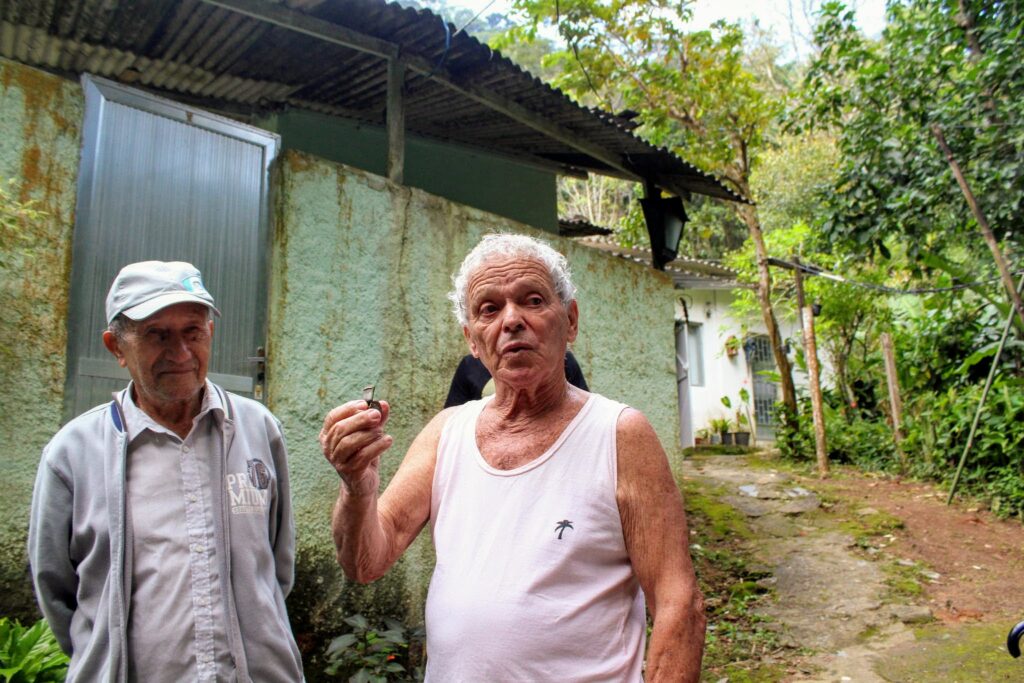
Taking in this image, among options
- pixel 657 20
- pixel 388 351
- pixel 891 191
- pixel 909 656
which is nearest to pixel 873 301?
pixel 891 191

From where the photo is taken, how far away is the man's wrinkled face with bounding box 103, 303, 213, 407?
2.15m

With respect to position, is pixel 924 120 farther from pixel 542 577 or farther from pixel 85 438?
pixel 85 438

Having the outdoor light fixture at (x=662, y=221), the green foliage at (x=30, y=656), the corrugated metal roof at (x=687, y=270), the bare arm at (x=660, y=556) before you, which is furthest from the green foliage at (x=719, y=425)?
the bare arm at (x=660, y=556)

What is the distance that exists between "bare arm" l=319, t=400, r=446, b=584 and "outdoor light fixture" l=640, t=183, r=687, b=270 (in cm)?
609

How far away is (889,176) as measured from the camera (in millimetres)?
8094

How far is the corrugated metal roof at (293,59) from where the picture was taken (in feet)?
14.6

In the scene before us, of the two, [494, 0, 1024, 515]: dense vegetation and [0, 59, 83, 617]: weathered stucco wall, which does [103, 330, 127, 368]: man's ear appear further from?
[494, 0, 1024, 515]: dense vegetation

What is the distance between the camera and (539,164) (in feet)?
26.4

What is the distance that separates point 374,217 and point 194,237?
3.53ft

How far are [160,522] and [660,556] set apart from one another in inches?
48.8

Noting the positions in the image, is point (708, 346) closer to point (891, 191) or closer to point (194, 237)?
point (891, 191)

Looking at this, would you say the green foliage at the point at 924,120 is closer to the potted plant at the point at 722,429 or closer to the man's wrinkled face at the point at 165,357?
the man's wrinkled face at the point at 165,357

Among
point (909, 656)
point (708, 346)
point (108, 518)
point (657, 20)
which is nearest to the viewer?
point (108, 518)

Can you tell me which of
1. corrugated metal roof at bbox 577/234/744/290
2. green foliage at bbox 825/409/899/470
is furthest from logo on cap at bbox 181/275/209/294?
corrugated metal roof at bbox 577/234/744/290
